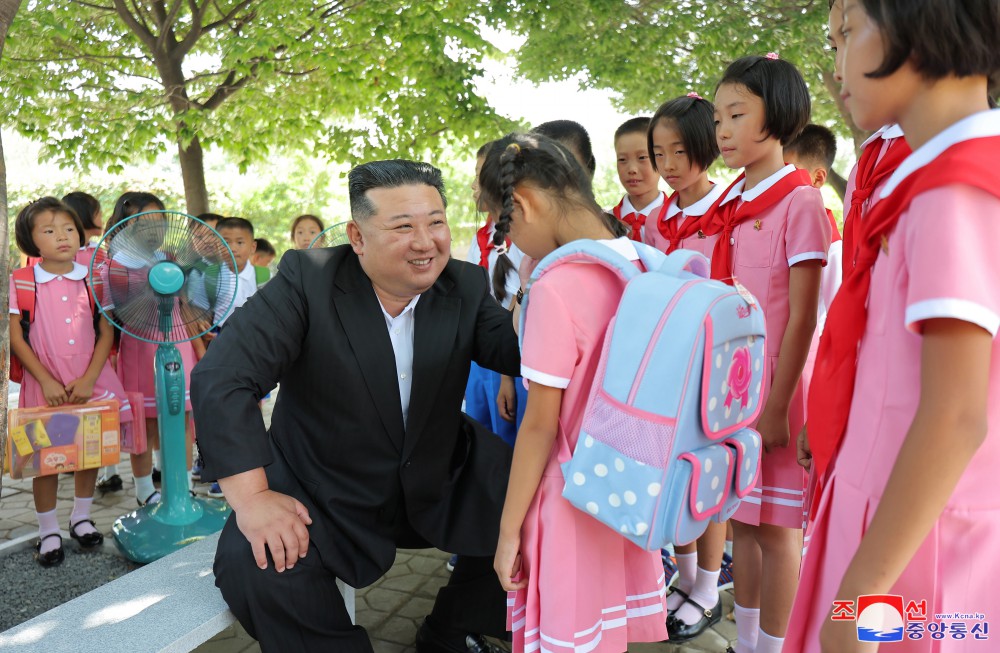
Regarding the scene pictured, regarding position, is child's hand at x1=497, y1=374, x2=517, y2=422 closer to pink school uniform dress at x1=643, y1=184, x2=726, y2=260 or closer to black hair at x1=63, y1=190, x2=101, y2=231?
→ pink school uniform dress at x1=643, y1=184, x2=726, y2=260

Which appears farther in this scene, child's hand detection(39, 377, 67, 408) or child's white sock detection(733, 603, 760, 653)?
child's hand detection(39, 377, 67, 408)

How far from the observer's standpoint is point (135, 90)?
7.91 m

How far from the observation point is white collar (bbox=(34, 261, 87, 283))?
4.11m

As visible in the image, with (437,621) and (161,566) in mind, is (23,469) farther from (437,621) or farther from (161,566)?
(437,621)

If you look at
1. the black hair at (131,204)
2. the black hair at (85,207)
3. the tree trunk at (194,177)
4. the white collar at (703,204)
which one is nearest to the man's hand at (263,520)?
the white collar at (703,204)

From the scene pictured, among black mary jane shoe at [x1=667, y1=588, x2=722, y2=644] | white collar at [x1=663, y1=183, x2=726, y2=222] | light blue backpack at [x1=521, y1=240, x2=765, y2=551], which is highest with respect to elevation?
white collar at [x1=663, y1=183, x2=726, y2=222]

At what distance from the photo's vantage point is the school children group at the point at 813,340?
105cm

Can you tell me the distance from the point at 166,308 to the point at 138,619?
2.00 metres

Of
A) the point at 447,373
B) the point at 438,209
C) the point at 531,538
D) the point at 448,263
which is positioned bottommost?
the point at 531,538

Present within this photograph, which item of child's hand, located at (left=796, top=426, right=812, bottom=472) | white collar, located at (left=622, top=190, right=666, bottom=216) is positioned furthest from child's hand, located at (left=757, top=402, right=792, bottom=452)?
white collar, located at (left=622, top=190, right=666, bottom=216)

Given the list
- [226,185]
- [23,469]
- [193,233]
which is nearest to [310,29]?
[193,233]

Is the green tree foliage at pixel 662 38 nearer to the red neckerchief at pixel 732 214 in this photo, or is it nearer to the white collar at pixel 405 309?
the red neckerchief at pixel 732 214

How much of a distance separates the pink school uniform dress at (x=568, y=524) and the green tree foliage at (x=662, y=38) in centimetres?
666

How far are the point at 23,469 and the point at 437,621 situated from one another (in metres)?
2.25
